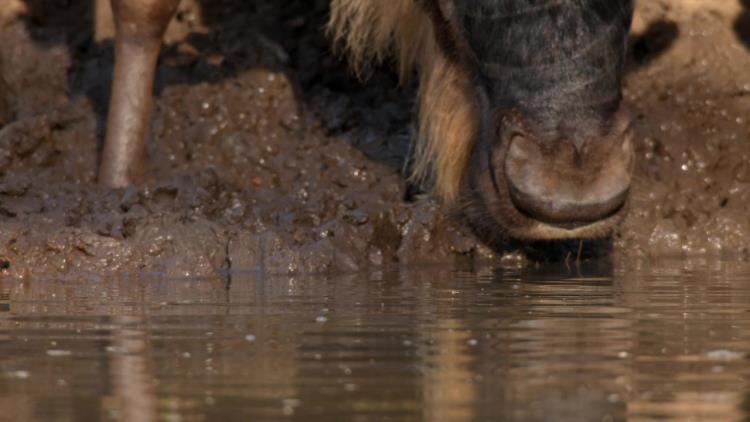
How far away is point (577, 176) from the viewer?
16.6 feet

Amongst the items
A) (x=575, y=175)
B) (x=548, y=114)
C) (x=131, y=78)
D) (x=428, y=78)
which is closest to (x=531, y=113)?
(x=548, y=114)

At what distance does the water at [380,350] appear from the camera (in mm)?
2781

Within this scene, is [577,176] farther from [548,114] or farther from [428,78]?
[428,78]

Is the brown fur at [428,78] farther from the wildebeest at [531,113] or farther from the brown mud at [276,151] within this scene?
the brown mud at [276,151]

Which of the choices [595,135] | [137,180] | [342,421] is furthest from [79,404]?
[137,180]

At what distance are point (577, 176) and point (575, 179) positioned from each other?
0.04ft

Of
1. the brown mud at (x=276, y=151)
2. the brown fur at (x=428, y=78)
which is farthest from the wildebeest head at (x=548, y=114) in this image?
the brown mud at (x=276, y=151)

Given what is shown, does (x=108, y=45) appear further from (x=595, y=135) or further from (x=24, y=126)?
(x=595, y=135)

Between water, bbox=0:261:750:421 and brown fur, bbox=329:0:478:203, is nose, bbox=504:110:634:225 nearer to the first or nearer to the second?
water, bbox=0:261:750:421

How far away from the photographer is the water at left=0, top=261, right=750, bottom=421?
109 inches

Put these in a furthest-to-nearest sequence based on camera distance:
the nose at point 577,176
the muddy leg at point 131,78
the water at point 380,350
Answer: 1. the muddy leg at point 131,78
2. the nose at point 577,176
3. the water at point 380,350

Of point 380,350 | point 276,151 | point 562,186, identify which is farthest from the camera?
point 276,151

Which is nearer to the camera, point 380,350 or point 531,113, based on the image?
point 380,350

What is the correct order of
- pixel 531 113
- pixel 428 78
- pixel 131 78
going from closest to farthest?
pixel 531 113 < pixel 428 78 < pixel 131 78
